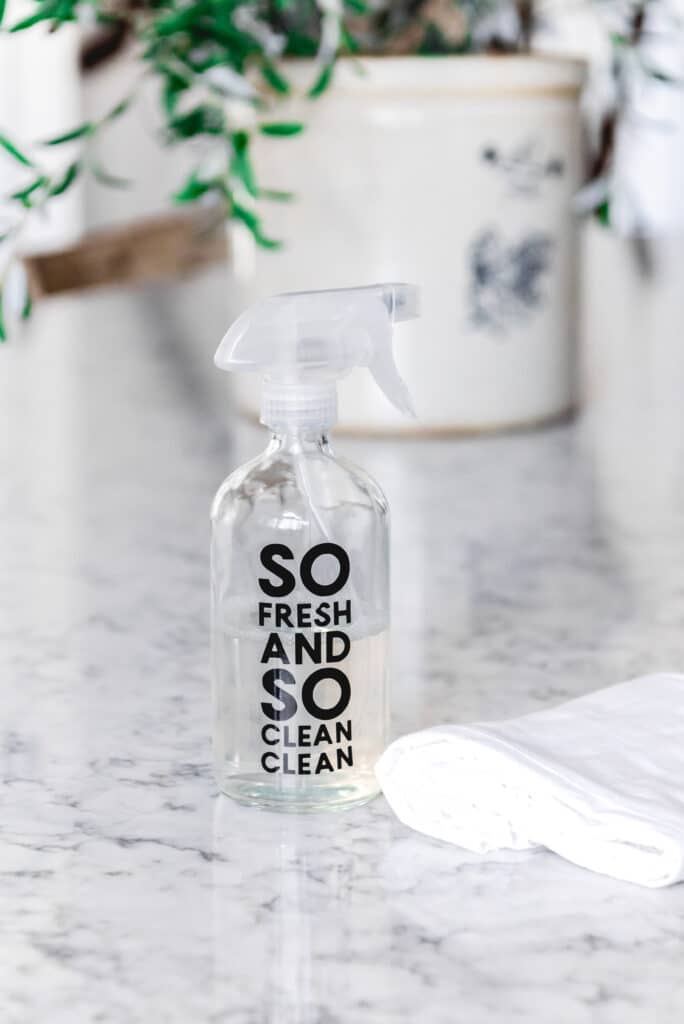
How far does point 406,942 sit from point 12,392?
97 centimetres

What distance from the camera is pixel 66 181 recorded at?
954 mm

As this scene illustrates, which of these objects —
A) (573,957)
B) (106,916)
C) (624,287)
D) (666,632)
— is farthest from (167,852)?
(624,287)

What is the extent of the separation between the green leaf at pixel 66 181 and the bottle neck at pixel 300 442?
407 mm

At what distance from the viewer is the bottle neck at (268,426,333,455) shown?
0.58m

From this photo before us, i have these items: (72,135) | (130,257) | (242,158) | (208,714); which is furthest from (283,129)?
(130,257)

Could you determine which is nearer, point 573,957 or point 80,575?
point 573,957

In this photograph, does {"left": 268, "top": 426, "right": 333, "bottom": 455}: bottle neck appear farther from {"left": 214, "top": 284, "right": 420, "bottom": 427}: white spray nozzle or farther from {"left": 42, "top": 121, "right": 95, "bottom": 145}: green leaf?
{"left": 42, "top": 121, "right": 95, "bottom": 145}: green leaf

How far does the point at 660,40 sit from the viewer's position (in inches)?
47.8

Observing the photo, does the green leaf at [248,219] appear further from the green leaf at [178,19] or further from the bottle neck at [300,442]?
the bottle neck at [300,442]

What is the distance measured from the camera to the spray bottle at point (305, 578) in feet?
1.84

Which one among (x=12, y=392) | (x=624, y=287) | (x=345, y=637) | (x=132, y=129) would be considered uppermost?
(x=132, y=129)

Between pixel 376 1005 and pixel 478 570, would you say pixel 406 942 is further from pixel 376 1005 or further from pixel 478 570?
pixel 478 570

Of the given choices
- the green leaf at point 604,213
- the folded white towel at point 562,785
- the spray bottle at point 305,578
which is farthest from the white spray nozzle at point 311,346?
the green leaf at point 604,213

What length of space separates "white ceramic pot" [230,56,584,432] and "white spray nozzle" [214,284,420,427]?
22.5 inches
